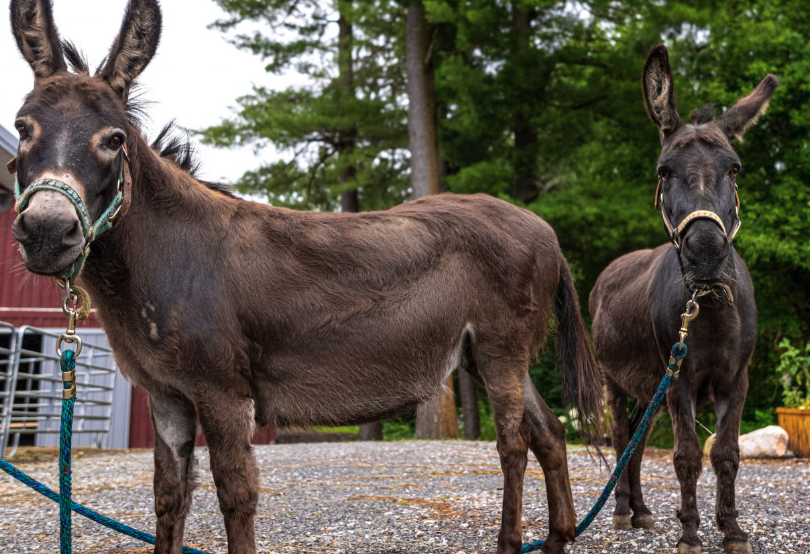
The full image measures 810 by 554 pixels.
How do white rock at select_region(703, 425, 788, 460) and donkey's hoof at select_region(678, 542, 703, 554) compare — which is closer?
donkey's hoof at select_region(678, 542, 703, 554)

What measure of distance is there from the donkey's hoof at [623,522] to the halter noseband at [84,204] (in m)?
4.00

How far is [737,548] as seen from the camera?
13.7 ft

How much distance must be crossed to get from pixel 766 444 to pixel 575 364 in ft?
24.7

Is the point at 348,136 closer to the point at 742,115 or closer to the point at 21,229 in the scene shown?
the point at 742,115

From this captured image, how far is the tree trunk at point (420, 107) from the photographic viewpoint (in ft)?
54.7

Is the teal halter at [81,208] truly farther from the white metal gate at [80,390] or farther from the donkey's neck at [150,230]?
the white metal gate at [80,390]

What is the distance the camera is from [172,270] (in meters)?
3.40

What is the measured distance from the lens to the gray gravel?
4801mm

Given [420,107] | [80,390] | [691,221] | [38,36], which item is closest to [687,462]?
[691,221]

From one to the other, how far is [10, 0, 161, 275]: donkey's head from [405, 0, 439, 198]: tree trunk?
42.9 feet

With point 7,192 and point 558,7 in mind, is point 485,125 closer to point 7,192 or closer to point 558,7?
point 558,7

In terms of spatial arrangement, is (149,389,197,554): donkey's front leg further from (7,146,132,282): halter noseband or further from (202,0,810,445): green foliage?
(202,0,810,445): green foliage

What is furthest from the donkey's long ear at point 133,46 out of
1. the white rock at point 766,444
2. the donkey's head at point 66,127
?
the white rock at point 766,444

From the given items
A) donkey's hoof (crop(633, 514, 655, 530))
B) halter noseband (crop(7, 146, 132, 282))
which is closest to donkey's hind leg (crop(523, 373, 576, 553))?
donkey's hoof (crop(633, 514, 655, 530))
